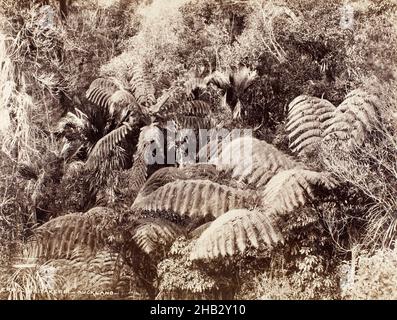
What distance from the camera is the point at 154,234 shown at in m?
3.08

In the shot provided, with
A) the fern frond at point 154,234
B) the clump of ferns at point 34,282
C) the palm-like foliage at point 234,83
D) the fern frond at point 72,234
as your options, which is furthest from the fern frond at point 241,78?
the clump of ferns at point 34,282

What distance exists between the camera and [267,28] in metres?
3.14

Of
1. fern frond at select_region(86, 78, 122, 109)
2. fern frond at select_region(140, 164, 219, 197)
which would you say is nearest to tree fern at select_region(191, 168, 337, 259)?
fern frond at select_region(140, 164, 219, 197)

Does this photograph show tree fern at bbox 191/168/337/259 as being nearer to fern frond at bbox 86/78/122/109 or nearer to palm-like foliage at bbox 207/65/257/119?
palm-like foliage at bbox 207/65/257/119

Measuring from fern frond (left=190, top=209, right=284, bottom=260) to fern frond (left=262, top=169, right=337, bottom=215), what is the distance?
3.8 inches

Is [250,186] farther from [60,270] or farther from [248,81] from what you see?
[60,270]

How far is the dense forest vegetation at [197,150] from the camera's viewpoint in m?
3.04

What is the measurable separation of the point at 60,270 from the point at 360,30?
2.42 m

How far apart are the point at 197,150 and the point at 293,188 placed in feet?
2.10

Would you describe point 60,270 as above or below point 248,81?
below

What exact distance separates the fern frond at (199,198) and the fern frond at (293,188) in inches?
4.2
